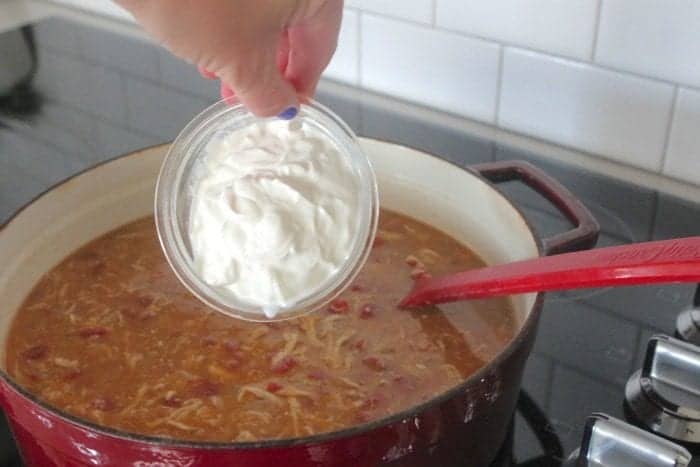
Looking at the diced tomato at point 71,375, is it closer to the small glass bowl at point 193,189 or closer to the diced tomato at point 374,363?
the small glass bowl at point 193,189

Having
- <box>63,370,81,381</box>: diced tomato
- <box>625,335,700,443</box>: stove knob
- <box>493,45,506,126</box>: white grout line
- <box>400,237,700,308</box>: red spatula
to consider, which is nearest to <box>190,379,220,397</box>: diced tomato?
<box>63,370,81,381</box>: diced tomato

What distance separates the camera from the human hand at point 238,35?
0.60 m

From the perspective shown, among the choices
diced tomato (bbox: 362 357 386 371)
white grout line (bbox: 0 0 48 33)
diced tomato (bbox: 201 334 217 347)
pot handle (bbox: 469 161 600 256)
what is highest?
pot handle (bbox: 469 161 600 256)

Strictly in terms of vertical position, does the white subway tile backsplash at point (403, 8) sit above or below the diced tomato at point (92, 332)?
above

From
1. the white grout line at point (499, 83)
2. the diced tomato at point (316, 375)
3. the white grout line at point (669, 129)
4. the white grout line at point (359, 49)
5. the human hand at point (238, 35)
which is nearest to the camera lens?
the human hand at point (238, 35)

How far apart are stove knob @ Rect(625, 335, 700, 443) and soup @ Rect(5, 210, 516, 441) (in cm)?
17

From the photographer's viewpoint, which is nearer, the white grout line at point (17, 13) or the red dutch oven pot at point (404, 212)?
the red dutch oven pot at point (404, 212)

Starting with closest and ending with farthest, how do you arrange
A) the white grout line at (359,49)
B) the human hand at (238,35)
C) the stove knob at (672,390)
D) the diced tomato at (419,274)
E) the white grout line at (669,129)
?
the human hand at (238,35)
the stove knob at (672,390)
the diced tomato at (419,274)
the white grout line at (669,129)
the white grout line at (359,49)

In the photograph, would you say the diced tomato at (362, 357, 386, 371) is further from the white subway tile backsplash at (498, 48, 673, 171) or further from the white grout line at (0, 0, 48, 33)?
the white grout line at (0, 0, 48, 33)

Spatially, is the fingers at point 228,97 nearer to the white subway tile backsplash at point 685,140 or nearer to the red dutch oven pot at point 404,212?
the red dutch oven pot at point 404,212

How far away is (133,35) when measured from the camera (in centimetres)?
167

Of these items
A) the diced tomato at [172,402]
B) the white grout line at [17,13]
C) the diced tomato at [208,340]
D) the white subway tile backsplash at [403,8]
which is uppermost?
the white subway tile backsplash at [403,8]

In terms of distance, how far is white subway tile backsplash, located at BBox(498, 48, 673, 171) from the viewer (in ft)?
3.67

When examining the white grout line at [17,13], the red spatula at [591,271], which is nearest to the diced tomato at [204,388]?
the red spatula at [591,271]
